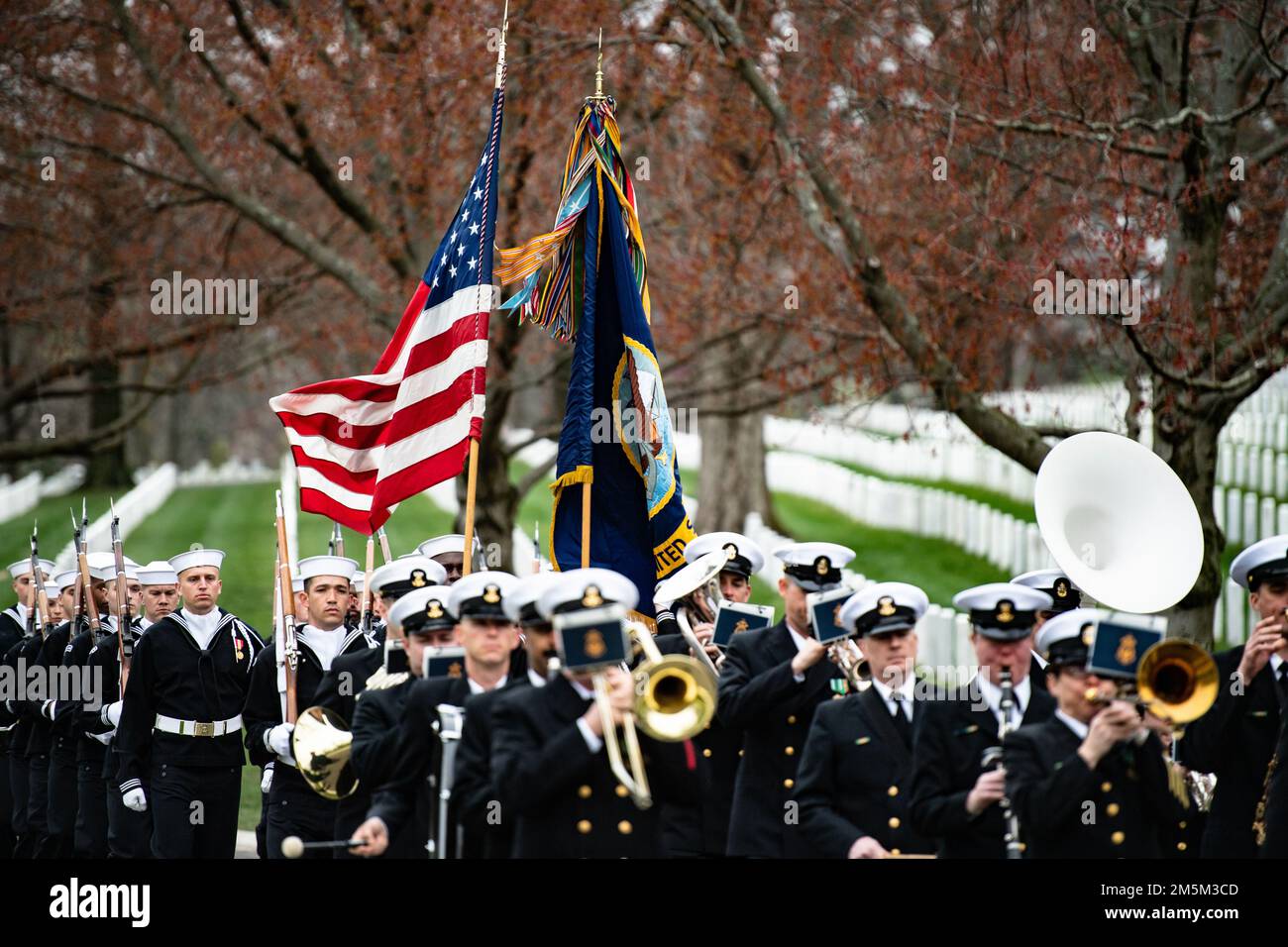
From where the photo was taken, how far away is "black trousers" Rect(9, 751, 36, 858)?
38.7ft

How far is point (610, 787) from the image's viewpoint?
609cm

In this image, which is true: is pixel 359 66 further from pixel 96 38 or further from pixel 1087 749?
pixel 1087 749

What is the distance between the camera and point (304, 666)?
9.30m

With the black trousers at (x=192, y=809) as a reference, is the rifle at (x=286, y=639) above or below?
A: above

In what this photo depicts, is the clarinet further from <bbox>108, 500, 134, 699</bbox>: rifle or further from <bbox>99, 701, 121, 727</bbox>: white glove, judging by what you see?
<bbox>108, 500, 134, 699</bbox>: rifle

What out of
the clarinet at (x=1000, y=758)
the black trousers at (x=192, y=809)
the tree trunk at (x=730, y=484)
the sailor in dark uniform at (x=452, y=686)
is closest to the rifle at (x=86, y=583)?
the black trousers at (x=192, y=809)

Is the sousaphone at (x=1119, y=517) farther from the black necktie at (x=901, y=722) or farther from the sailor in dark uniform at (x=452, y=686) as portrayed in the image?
the sailor in dark uniform at (x=452, y=686)

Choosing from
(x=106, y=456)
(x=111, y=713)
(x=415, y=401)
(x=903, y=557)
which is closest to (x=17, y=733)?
(x=111, y=713)

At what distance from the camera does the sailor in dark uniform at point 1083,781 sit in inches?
231

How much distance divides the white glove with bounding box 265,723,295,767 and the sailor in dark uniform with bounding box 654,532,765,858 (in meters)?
1.89

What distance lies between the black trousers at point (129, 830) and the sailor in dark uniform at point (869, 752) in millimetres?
4612

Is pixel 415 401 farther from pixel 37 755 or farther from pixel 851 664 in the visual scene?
pixel 37 755
